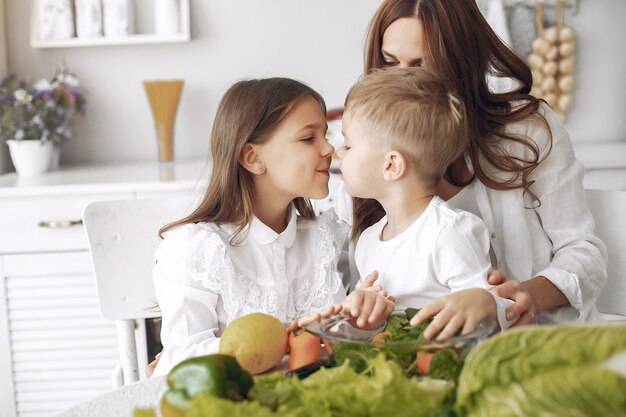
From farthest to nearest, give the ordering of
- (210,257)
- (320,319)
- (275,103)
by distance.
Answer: (275,103)
(210,257)
(320,319)

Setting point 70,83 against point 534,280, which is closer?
point 534,280

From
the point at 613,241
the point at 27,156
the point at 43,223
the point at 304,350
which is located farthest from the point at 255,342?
the point at 27,156

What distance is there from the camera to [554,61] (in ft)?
9.71

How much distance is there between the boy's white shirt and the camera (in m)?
1.27

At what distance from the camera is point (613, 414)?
0.54m

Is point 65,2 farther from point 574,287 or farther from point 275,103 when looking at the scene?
point 574,287

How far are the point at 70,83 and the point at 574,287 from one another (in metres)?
2.08

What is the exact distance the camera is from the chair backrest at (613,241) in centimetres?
155

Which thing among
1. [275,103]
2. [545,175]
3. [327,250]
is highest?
[275,103]

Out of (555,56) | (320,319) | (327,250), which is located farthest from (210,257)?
(555,56)

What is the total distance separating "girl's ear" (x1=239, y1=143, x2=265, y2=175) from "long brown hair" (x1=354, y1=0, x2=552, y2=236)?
0.31 meters

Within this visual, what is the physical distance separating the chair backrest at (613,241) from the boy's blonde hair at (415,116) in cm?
38

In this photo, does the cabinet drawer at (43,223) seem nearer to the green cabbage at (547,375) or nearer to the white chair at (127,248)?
the white chair at (127,248)

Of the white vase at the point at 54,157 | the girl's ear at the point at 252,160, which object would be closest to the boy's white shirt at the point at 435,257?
the girl's ear at the point at 252,160
